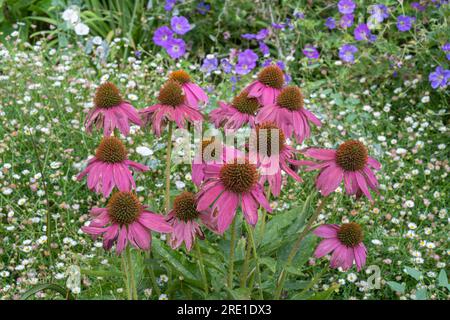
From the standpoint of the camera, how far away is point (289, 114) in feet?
6.14

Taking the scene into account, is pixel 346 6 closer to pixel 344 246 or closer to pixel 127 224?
pixel 344 246

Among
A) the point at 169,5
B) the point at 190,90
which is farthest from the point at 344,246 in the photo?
the point at 169,5

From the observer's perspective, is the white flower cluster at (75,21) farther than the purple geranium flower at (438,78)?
Yes

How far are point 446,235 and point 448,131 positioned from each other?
2.86 feet

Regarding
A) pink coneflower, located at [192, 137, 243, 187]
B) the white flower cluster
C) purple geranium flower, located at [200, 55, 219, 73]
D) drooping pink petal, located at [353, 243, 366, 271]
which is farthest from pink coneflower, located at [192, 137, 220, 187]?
the white flower cluster

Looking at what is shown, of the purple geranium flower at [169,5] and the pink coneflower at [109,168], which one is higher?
the purple geranium flower at [169,5]

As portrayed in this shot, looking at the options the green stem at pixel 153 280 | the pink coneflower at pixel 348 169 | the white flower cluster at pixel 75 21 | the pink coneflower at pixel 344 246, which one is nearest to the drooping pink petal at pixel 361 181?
the pink coneflower at pixel 348 169

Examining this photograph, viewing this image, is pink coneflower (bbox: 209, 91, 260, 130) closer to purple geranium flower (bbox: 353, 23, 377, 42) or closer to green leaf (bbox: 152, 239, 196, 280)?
green leaf (bbox: 152, 239, 196, 280)

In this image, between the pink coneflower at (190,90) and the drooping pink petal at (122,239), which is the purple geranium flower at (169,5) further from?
the drooping pink petal at (122,239)

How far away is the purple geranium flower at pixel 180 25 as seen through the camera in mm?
4109

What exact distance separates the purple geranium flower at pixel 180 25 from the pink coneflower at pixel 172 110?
220cm

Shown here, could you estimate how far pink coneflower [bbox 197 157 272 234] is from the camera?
5.18 ft

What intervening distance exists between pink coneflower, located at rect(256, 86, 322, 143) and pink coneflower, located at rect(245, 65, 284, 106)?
0.22ft

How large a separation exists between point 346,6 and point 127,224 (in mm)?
2776
